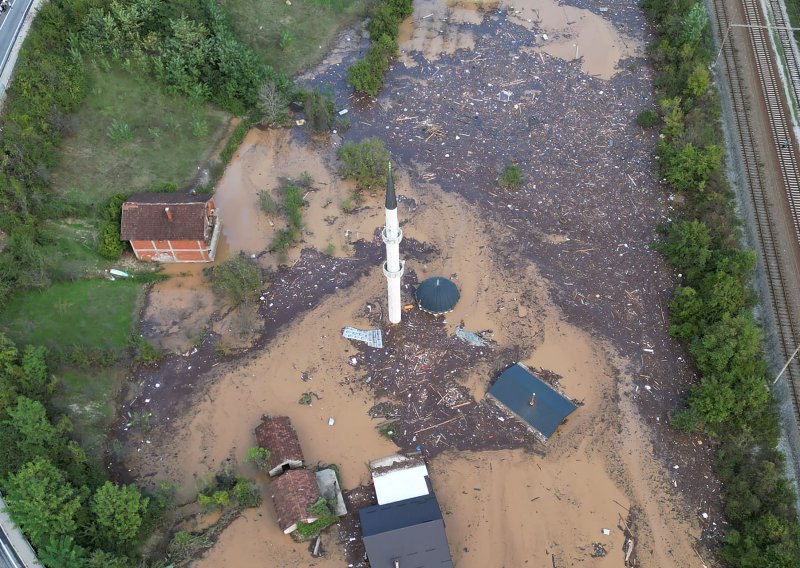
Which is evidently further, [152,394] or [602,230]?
[602,230]

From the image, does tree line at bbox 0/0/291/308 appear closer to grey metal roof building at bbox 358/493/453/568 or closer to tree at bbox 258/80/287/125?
tree at bbox 258/80/287/125

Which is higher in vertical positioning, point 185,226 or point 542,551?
point 185,226

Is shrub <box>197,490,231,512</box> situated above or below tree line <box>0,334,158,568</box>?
below

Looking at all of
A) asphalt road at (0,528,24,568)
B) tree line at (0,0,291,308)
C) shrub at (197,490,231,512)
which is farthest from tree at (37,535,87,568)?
tree line at (0,0,291,308)

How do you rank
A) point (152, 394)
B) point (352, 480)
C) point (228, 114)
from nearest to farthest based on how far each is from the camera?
point (352, 480) < point (152, 394) < point (228, 114)

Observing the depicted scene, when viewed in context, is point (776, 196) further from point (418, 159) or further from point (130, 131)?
point (130, 131)

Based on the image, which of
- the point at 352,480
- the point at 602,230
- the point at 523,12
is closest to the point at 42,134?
the point at 352,480

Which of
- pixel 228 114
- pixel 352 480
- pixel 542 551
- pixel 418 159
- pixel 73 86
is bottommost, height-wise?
pixel 542 551

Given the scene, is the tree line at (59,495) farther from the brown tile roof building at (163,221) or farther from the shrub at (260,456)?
the brown tile roof building at (163,221)
